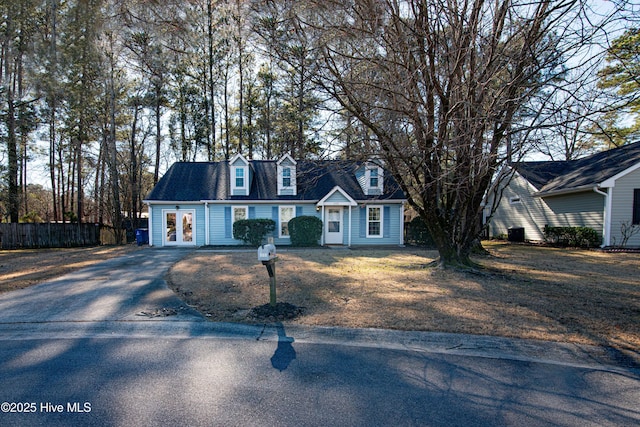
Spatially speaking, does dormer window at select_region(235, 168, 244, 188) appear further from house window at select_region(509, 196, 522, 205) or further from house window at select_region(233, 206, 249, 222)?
house window at select_region(509, 196, 522, 205)

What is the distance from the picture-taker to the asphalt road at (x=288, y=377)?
2584 millimetres

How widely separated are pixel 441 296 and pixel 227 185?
1438 cm

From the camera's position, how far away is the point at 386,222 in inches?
682

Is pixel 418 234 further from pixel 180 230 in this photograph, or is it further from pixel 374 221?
pixel 180 230

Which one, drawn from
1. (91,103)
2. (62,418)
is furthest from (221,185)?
(62,418)

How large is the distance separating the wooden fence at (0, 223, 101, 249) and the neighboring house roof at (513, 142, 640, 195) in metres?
24.0

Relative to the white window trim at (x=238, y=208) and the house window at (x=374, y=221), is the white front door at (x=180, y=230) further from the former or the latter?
the house window at (x=374, y=221)

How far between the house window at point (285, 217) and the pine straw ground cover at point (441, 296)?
6903 mm

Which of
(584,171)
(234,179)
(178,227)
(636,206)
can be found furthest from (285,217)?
(636,206)

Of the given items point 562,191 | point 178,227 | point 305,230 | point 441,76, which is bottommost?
point 305,230

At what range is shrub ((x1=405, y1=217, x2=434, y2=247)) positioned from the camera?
17406mm

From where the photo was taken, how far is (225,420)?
250 cm

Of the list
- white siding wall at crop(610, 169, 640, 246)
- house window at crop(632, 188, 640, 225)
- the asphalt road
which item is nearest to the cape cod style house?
white siding wall at crop(610, 169, 640, 246)

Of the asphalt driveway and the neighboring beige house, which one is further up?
the neighboring beige house
